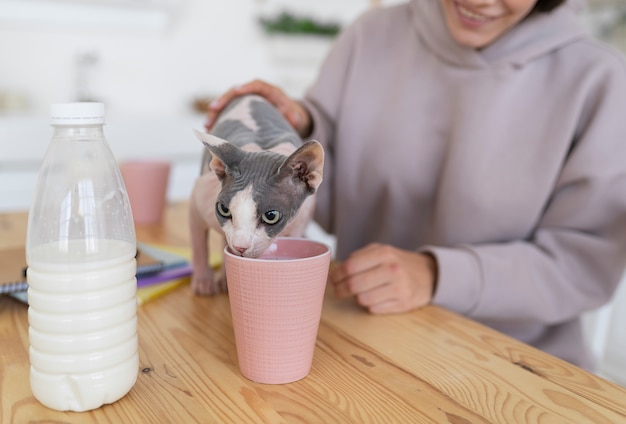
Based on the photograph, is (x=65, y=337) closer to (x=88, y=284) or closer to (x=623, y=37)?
(x=88, y=284)

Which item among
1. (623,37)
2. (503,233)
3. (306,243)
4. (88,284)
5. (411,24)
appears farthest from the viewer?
(623,37)

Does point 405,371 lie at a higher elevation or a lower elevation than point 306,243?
lower

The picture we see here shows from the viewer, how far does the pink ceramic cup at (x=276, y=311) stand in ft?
1.64

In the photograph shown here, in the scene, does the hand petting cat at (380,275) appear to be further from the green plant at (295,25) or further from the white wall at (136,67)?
the green plant at (295,25)

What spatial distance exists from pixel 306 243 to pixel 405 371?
162 mm

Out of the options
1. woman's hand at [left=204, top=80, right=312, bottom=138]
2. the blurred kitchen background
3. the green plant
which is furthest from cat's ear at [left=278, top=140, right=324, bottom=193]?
the green plant

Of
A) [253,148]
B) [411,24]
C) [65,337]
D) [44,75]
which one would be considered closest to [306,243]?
[253,148]

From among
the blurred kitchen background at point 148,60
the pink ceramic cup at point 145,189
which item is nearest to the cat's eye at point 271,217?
the pink ceramic cup at point 145,189

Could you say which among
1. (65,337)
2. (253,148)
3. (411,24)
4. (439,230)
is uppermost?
(411,24)

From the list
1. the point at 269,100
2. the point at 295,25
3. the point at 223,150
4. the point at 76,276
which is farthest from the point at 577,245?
the point at 295,25

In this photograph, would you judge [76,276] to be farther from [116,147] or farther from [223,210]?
[116,147]

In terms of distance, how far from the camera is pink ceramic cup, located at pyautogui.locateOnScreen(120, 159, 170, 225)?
1.15 meters

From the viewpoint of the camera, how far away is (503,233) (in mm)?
986

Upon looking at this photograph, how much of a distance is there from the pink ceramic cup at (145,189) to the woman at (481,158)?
34 centimetres
